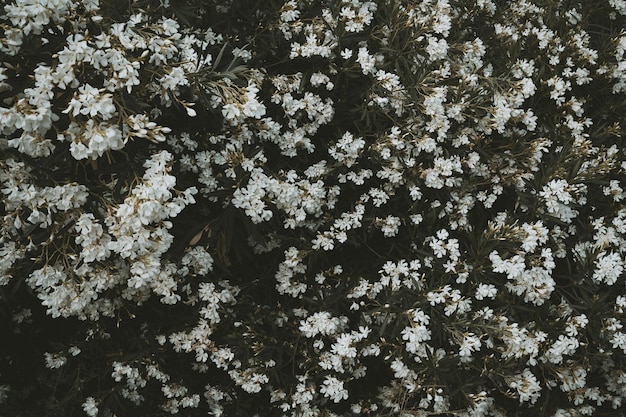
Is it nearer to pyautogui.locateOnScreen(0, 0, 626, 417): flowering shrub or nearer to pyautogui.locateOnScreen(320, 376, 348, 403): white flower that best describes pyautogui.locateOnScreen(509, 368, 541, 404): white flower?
pyautogui.locateOnScreen(0, 0, 626, 417): flowering shrub

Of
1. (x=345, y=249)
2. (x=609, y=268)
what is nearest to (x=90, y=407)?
(x=345, y=249)

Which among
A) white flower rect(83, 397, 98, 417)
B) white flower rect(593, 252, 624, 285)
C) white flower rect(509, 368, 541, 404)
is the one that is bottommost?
white flower rect(83, 397, 98, 417)

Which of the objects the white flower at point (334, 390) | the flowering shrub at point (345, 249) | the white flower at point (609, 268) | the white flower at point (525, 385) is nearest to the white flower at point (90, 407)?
the flowering shrub at point (345, 249)

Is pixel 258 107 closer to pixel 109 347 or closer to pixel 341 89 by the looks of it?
pixel 341 89

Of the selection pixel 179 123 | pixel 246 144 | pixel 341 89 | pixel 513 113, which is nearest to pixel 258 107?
pixel 246 144

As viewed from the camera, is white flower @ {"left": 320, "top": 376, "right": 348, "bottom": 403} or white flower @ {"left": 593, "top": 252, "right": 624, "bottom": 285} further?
white flower @ {"left": 593, "top": 252, "right": 624, "bottom": 285}

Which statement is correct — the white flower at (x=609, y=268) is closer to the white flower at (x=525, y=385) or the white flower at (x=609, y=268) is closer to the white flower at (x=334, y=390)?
the white flower at (x=525, y=385)

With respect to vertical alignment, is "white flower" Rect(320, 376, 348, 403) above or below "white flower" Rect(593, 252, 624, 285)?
below

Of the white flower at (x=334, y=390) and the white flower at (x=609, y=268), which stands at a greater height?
the white flower at (x=609, y=268)

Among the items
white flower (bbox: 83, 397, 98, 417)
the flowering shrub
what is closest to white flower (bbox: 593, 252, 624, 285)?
the flowering shrub
